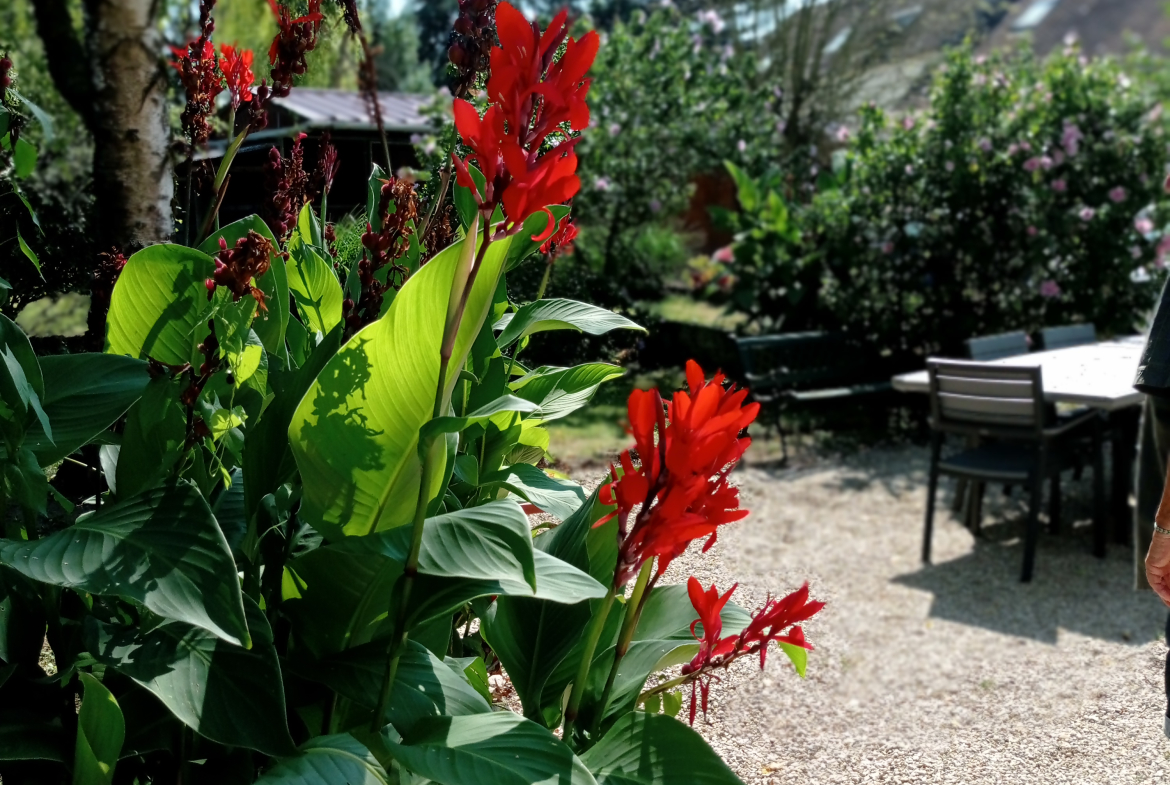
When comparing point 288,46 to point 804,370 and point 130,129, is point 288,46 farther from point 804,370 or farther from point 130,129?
point 804,370

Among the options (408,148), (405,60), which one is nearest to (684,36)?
(408,148)

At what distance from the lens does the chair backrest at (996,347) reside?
5801 mm

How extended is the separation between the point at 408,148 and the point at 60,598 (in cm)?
173

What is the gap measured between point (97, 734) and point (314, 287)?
0.78 metres

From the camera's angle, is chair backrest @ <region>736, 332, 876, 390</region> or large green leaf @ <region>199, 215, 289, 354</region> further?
chair backrest @ <region>736, 332, 876, 390</region>

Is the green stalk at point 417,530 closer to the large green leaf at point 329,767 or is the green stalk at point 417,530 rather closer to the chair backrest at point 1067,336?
the large green leaf at point 329,767

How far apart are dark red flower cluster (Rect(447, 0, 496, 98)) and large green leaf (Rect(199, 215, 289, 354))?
1.27 feet

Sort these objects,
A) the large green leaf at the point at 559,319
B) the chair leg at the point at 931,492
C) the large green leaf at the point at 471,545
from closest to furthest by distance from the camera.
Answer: the large green leaf at the point at 471,545 → the large green leaf at the point at 559,319 → the chair leg at the point at 931,492

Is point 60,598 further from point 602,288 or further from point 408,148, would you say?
point 602,288

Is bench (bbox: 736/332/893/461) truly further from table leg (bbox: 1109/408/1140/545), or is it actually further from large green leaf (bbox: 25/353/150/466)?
large green leaf (bbox: 25/353/150/466)

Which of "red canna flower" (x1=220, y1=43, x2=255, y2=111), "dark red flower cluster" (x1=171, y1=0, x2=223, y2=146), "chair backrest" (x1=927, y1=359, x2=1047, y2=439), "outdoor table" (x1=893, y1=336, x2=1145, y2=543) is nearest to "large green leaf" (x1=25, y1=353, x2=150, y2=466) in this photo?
"dark red flower cluster" (x1=171, y1=0, x2=223, y2=146)

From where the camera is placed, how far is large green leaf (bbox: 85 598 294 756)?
1.26 metres

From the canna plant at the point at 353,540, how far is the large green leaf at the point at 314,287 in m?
0.09

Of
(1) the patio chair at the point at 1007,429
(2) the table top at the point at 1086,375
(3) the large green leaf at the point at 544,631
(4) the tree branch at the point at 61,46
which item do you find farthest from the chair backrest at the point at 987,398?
(4) the tree branch at the point at 61,46
